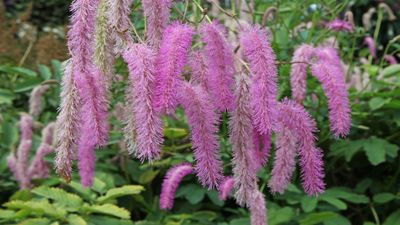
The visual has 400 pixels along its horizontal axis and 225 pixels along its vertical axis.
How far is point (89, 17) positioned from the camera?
3.04ft

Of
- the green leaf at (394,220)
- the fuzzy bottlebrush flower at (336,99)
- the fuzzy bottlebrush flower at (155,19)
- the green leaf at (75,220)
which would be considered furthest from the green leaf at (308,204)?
the fuzzy bottlebrush flower at (155,19)

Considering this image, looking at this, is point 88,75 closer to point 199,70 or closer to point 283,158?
point 199,70

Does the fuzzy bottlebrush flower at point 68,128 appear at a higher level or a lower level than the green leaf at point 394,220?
higher

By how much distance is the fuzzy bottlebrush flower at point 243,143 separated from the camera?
987 mm

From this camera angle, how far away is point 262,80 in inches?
36.7

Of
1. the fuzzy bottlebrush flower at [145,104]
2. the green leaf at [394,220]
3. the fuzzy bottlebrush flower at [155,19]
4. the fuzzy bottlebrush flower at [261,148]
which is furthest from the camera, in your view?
the green leaf at [394,220]

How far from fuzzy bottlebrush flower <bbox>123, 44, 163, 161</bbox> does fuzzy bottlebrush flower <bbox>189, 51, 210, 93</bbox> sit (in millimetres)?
141

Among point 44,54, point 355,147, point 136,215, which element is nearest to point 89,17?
point 355,147

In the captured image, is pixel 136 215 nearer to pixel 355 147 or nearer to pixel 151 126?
pixel 355 147

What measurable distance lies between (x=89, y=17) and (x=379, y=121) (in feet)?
5.45

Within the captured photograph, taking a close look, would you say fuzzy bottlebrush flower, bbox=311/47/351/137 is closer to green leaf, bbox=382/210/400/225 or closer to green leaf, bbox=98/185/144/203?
green leaf, bbox=98/185/144/203

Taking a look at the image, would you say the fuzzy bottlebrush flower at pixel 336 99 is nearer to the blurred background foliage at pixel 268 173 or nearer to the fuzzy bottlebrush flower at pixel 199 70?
the fuzzy bottlebrush flower at pixel 199 70

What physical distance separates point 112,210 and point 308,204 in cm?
58

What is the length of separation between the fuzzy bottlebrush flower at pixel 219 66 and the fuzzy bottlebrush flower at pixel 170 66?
0.27 feet
